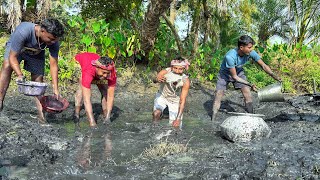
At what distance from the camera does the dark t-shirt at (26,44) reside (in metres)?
5.28

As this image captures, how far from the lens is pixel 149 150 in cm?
475

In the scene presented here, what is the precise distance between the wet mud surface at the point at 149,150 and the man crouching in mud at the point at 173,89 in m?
0.20

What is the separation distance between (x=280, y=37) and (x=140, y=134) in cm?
1644

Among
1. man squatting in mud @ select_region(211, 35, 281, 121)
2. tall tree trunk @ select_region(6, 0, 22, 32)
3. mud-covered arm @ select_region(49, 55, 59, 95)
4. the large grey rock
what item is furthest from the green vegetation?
the large grey rock

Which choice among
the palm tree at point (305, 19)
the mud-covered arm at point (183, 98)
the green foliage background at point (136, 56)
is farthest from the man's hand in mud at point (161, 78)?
the palm tree at point (305, 19)

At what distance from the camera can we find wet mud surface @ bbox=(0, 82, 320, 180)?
4047 millimetres

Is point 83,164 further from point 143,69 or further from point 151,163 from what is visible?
point 143,69

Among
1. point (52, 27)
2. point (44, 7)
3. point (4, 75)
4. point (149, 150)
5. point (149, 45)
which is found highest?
point (44, 7)

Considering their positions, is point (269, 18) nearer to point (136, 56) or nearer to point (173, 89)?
point (136, 56)

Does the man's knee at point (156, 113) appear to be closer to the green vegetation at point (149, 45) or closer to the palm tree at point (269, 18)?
the green vegetation at point (149, 45)

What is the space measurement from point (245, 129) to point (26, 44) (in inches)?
125

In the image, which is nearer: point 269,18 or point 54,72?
point 54,72

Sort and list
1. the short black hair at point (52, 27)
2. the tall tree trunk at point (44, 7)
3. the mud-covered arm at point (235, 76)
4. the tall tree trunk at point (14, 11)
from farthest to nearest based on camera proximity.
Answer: the tall tree trunk at point (44, 7)
the tall tree trunk at point (14, 11)
the mud-covered arm at point (235, 76)
the short black hair at point (52, 27)

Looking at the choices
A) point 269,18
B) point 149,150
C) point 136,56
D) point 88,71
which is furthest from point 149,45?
point 269,18
